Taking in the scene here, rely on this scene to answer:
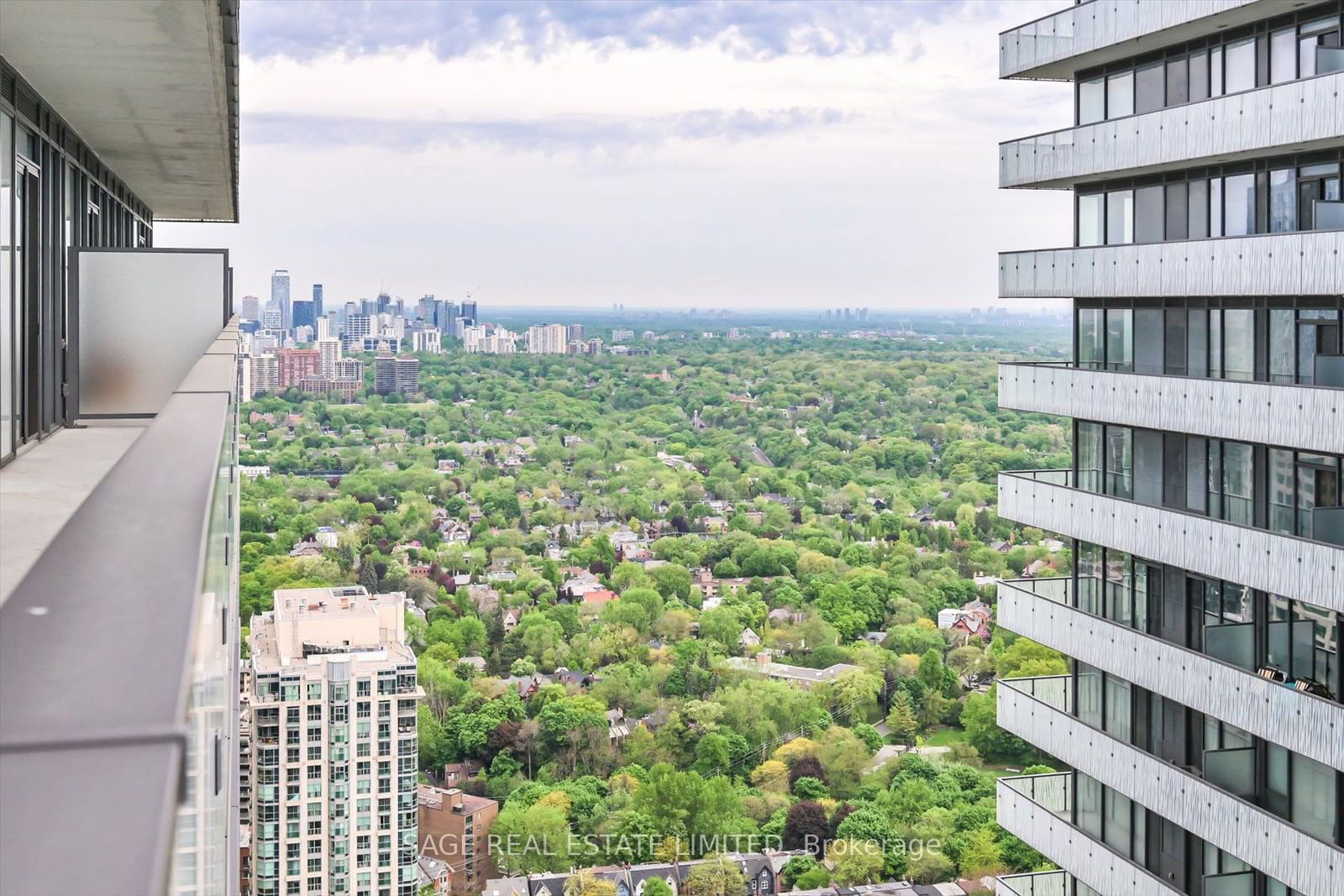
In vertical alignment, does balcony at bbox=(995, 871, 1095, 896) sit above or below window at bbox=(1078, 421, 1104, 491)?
below

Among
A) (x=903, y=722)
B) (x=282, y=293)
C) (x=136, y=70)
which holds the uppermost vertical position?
(x=282, y=293)

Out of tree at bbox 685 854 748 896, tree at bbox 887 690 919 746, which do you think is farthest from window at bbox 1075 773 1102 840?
tree at bbox 887 690 919 746

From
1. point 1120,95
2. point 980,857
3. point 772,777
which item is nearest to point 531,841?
point 772,777

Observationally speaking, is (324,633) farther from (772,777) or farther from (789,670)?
(789,670)

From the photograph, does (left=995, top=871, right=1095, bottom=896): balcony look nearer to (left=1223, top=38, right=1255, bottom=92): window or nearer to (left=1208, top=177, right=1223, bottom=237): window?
(left=1208, top=177, right=1223, bottom=237): window

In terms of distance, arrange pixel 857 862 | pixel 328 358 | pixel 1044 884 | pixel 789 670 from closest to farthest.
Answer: pixel 1044 884 < pixel 857 862 < pixel 789 670 < pixel 328 358

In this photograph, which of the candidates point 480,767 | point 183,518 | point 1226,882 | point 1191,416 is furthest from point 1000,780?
point 480,767
